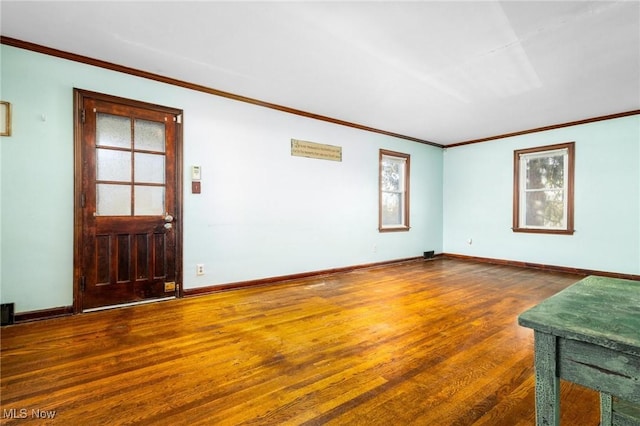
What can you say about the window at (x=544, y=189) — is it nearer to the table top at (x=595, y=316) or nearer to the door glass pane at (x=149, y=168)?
the table top at (x=595, y=316)

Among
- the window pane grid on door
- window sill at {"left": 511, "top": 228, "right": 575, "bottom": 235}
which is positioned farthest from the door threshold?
window sill at {"left": 511, "top": 228, "right": 575, "bottom": 235}

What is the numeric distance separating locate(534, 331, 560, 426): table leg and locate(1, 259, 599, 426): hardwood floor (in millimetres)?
722

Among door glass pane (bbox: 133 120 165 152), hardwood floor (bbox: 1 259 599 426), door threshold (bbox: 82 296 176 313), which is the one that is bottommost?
hardwood floor (bbox: 1 259 599 426)

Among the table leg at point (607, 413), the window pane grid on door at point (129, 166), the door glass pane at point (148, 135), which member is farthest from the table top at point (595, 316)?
the door glass pane at point (148, 135)

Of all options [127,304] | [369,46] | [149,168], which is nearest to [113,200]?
[149,168]

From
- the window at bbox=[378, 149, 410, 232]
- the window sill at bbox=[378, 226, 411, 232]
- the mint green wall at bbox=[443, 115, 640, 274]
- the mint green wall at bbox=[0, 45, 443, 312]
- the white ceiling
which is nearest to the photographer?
the white ceiling

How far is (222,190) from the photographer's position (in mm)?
3895

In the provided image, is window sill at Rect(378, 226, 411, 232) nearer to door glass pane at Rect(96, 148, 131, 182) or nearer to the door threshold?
the door threshold

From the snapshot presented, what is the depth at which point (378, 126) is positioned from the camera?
5.47 meters

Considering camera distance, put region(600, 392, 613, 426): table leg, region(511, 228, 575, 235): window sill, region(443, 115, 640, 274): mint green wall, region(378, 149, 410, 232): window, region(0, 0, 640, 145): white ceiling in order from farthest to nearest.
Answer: region(378, 149, 410, 232): window
region(511, 228, 575, 235): window sill
region(443, 115, 640, 274): mint green wall
region(0, 0, 640, 145): white ceiling
region(600, 392, 613, 426): table leg

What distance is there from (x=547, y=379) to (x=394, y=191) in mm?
5441

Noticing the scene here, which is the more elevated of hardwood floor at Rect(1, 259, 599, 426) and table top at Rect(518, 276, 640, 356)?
table top at Rect(518, 276, 640, 356)

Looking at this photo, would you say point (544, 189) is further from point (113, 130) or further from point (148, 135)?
point (113, 130)

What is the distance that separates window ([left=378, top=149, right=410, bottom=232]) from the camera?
235 inches
